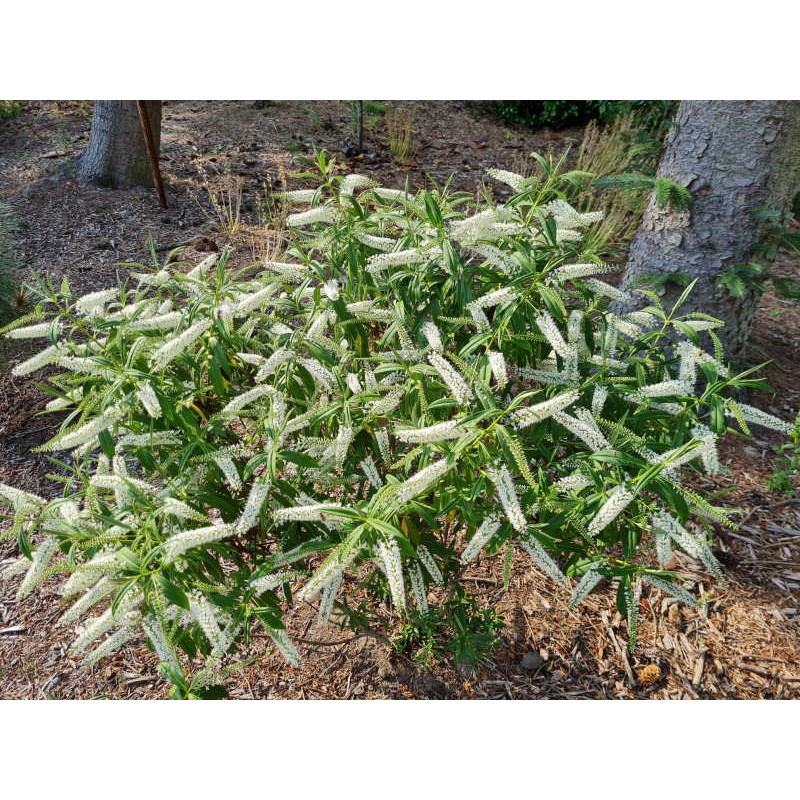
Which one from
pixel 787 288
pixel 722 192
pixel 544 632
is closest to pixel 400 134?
pixel 722 192

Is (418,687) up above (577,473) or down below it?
below

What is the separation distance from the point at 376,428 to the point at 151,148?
12.4ft

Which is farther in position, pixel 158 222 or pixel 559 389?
pixel 158 222

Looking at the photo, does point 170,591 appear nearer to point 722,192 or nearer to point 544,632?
point 544,632

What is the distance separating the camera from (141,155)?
16.9 feet

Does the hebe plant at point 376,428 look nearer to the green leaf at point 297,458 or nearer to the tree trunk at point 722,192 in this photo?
the green leaf at point 297,458

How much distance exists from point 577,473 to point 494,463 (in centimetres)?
23

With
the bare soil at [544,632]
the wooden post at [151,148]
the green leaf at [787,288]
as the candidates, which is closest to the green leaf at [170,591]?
the bare soil at [544,632]

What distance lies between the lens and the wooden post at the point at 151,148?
13.6 feet

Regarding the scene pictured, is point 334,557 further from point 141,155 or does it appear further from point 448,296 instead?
point 141,155

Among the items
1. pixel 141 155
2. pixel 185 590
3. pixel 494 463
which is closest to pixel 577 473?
pixel 494 463

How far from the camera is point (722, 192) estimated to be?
283cm

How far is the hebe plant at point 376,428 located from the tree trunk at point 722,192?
4.07 feet

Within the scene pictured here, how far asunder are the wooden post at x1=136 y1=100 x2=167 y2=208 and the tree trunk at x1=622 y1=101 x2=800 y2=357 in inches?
130
